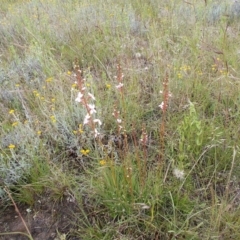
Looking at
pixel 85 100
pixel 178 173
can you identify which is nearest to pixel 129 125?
pixel 178 173

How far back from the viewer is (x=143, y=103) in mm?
2506

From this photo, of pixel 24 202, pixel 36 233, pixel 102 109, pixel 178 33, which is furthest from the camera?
pixel 178 33

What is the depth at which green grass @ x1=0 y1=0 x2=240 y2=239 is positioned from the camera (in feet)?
5.23

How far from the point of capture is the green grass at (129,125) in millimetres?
1593

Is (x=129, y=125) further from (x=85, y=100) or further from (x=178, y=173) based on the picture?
(x=85, y=100)

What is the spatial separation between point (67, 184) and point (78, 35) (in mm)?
2391

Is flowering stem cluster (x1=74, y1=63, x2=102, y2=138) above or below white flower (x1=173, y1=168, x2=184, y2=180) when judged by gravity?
above

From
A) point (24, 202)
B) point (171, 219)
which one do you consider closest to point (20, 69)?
point (24, 202)

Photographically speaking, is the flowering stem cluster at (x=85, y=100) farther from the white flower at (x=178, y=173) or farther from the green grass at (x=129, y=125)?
the white flower at (x=178, y=173)

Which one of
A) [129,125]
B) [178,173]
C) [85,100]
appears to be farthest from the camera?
[129,125]

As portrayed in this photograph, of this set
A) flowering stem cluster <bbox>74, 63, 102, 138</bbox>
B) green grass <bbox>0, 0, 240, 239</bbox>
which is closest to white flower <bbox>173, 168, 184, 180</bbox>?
green grass <bbox>0, 0, 240, 239</bbox>

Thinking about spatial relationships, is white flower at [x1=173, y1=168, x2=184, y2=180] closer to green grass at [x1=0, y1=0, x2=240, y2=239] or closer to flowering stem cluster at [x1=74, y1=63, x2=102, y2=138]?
green grass at [x1=0, y1=0, x2=240, y2=239]

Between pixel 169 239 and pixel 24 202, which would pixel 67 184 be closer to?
pixel 24 202

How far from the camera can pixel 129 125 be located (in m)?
2.27
